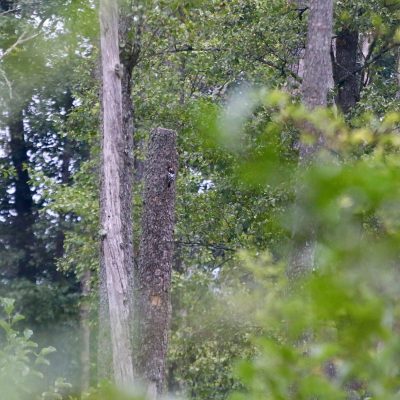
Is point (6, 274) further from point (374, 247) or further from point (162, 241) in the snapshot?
point (374, 247)

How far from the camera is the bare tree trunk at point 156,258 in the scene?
7.22m

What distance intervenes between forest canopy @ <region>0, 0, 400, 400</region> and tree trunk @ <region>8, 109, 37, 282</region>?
3 centimetres

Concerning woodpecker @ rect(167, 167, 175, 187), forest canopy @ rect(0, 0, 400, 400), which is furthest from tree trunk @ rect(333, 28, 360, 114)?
woodpecker @ rect(167, 167, 175, 187)

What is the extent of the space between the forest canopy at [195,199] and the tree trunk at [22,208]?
28mm

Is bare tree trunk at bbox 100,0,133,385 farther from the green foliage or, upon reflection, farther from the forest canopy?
the green foliage

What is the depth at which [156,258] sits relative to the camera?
7285mm

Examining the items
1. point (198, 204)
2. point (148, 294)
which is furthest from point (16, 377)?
point (198, 204)

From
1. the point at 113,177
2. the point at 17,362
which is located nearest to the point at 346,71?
the point at 113,177

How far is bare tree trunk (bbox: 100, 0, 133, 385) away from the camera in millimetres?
8875

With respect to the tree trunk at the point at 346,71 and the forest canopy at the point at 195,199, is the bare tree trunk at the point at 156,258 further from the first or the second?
the tree trunk at the point at 346,71

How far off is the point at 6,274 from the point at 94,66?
6994 mm

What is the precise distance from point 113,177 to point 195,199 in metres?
2.35

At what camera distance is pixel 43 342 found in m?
17.0

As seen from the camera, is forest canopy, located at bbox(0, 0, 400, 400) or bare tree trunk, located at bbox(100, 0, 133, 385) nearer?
forest canopy, located at bbox(0, 0, 400, 400)
